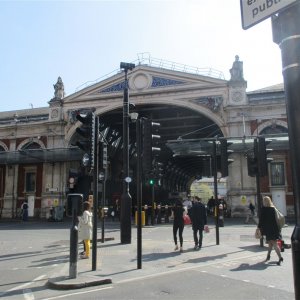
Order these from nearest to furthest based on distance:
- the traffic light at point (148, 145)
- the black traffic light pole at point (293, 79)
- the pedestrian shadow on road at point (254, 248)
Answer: the black traffic light pole at point (293, 79) < the traffic light at point (148, 145) < the pedestrian shadow on road at point (254, 248)

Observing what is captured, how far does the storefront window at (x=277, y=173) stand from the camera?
3300cm

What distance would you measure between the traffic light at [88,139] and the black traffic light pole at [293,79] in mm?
7124

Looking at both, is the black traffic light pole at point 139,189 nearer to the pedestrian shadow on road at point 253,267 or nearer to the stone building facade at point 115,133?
the pedestrian shadow on road at point 253,267

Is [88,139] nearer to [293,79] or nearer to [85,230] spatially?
[85,230]

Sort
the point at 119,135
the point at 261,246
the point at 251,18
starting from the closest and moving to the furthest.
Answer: the point at 251,18
the point at 261,246
the point at 119,135

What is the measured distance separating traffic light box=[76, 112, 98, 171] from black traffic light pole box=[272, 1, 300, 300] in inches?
280

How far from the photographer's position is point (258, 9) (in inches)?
123

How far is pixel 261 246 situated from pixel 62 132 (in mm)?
28272

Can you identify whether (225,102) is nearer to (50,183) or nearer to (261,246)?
(50,183)

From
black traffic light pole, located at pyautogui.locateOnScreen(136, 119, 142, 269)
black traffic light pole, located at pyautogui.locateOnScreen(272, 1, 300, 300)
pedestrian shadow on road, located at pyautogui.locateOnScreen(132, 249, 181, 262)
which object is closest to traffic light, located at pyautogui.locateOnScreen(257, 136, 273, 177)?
pedestrian shadow on road, located at pyautogui.locateOnScreen(132, 249, 181, 262)

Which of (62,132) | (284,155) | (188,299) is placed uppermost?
(62,132)

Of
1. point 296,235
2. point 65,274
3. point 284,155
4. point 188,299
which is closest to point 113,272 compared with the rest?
point 65,274

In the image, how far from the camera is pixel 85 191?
3875 centimetres

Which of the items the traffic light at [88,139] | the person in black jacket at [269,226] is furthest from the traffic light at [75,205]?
the person in black jacket at [269,226]
